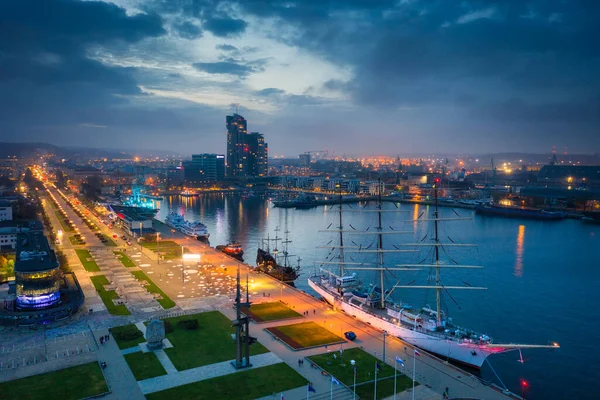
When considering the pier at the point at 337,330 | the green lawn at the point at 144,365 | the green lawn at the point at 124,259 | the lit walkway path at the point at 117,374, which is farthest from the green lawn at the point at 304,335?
the green lawn at the point at 124,259

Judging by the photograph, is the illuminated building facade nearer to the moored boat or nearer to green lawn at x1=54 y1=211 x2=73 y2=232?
green lawn at x1=54 y1=211 x2=73 y2=232

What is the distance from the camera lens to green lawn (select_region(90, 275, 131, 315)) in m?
31.1

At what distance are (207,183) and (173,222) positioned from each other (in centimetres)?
8822

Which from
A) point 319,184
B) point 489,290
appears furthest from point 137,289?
point 319,184

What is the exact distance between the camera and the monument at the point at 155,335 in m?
24.8

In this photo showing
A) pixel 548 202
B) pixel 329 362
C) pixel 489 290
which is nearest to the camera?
pixel 329 362

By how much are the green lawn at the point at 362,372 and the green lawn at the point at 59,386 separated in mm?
10597

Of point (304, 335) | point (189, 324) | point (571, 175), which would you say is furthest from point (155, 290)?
point (571, 175)

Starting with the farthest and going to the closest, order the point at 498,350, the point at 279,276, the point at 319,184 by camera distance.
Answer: the point at 319,184 < the point at 279,276 < the point at 498,350

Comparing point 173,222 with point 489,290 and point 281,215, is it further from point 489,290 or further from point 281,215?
point 489,290

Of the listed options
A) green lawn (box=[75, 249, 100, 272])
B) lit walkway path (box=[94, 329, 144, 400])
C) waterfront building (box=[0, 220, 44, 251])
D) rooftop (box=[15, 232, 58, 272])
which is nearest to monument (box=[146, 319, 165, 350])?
lit walkway path (box=[94, 329, 144, 400])

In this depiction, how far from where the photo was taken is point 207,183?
536ft

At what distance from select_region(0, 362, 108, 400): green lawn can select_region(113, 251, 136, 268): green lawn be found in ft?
78.7

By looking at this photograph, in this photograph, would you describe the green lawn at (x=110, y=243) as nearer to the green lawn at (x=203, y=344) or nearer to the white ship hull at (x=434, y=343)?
the green lawn at (x=203, y=344)
